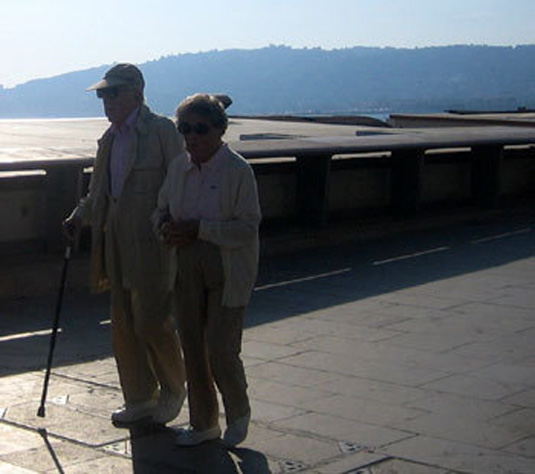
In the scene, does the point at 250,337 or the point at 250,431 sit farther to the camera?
the point at 250,337

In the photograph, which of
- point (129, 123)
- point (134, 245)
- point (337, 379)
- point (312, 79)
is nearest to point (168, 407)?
point (134, 245)

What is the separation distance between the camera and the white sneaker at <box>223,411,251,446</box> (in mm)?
7023

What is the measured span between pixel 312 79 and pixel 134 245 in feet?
488

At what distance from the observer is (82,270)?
1192 centimetres

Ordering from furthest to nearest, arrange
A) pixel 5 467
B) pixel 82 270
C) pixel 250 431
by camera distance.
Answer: pixel 82 270 → pixel 250 431 → pixel 5 467

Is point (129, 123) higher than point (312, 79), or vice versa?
point (129, 123)

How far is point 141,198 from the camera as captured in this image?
7.44 metres

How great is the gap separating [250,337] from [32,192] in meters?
3.50

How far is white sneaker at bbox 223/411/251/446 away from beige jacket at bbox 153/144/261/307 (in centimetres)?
62

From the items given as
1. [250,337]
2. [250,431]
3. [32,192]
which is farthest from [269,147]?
[250,431]

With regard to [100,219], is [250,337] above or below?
below

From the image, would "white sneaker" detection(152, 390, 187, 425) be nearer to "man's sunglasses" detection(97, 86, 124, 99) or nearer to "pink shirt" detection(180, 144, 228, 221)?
"pink shirt" detection(180, 144, 228, 221)

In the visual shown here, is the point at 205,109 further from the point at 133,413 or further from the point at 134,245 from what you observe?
the point at 133,413

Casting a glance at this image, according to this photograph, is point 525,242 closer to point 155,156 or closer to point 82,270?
point 82,270
